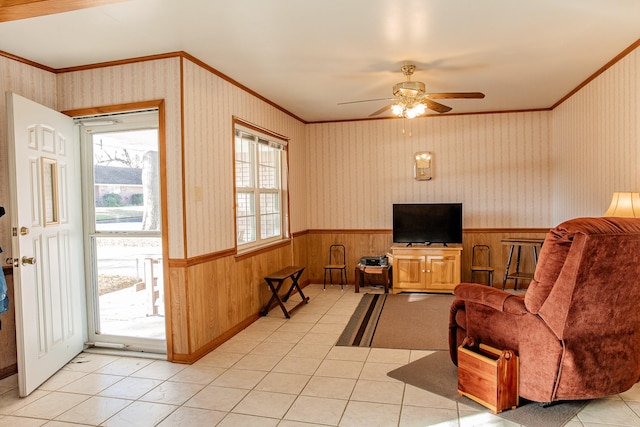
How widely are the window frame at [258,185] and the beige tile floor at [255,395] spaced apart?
4.53ft

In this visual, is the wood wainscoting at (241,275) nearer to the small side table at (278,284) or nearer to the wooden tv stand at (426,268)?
the small side table at (278,284)

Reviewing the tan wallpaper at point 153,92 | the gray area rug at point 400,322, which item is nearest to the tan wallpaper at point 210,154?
the tan wallpaper at point 153,92

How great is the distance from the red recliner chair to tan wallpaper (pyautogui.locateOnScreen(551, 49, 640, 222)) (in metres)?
1.54

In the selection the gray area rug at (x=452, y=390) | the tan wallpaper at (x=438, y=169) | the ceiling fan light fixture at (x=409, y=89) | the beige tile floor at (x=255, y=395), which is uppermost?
the ceiling fan light fixture at (x=409, y=89)

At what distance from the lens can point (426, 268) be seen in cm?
582

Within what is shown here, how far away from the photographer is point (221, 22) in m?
2.93

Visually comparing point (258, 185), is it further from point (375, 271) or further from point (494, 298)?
point (494, 298)

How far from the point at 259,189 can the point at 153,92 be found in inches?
73.4

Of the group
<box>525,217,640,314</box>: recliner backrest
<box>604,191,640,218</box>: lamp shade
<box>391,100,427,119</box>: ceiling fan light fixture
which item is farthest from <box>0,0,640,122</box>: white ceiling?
<box>525,217,640,314</box>: recliner backrest

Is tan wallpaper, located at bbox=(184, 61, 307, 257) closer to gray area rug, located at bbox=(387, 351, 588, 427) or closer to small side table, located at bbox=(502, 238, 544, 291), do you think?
gray area rug, located at bbox=(387, 351, 588, 427)

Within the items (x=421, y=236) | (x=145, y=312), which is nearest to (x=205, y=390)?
(x=145, y=312)

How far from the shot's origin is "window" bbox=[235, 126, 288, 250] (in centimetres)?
468

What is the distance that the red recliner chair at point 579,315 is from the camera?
228cm

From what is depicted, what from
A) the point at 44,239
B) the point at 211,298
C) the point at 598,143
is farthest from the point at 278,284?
the point at 598,143
